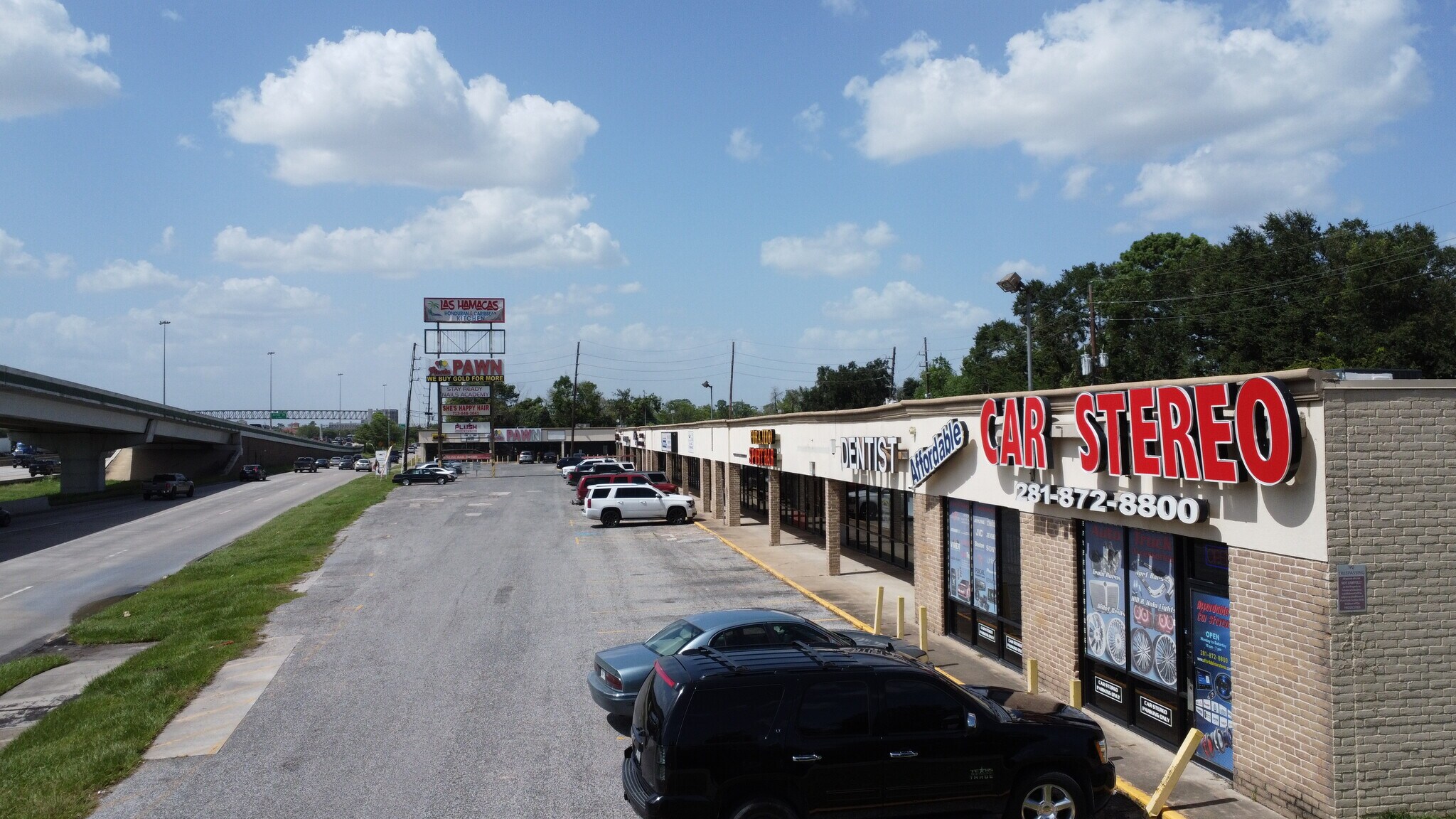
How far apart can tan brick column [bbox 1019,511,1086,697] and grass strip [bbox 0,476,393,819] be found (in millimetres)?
13067

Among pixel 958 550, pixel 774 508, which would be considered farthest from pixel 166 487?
pixel 958 550

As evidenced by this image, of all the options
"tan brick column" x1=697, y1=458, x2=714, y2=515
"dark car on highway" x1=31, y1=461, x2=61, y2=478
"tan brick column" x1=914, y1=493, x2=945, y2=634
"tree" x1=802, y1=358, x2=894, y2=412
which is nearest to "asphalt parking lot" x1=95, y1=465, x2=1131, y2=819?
"tan brick column" x1=914, y1=493, x2=945, y2=634

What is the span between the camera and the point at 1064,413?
14328 millimetres

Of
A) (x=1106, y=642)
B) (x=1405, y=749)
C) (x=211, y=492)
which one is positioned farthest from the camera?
(x=211, y=492)

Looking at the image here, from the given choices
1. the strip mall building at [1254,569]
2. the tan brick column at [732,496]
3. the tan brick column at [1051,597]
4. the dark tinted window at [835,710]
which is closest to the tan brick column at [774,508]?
the tan brick column at [732,496]

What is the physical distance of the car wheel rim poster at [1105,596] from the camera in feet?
43.5

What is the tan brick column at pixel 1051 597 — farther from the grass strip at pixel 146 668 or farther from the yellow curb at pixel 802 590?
the grass strip at pixel 146 668

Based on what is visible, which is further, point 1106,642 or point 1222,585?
point 1106,642

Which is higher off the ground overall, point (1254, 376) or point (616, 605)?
point (1254, 376)

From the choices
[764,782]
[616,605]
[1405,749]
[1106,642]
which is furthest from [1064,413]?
[616,605]

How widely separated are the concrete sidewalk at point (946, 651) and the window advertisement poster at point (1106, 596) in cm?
103

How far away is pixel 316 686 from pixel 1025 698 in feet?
39.0

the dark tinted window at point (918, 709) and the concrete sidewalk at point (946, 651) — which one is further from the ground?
the dark tinted window at point (918, 709)

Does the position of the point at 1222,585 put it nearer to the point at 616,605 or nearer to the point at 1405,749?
the point at 1405,749
